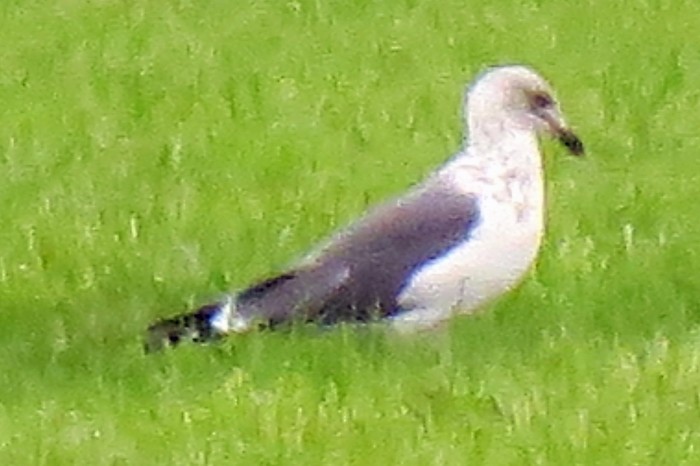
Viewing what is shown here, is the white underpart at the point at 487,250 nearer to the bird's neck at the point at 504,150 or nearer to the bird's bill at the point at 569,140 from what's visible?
the bird's neck at the point at 504,150

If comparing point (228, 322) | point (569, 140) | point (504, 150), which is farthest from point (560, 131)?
point (228, 322)

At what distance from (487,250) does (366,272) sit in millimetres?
417

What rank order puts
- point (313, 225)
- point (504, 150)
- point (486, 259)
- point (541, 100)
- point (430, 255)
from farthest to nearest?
1. point (313, 225)
2. point (541, 100)
3. point (504, 150)
4. point (430, 255)
5. point (486, 259)

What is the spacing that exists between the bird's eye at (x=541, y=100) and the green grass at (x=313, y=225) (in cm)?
64

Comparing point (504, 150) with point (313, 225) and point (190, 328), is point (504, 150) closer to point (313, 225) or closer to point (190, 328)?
point (190, 328)

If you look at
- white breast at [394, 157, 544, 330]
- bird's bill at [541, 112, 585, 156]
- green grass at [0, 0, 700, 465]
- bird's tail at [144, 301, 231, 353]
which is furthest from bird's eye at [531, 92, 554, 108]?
bird's tail at [144, 301, 231, 353]

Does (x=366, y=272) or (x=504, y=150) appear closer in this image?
(x=366, y=272)

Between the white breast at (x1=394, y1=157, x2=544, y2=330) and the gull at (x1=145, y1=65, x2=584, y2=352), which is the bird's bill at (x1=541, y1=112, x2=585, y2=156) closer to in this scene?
the gull at (x1=145, y1=65, x2=584, y2=352)

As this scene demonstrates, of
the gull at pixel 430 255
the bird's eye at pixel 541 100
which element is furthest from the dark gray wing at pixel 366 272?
the bird's eye at pixel 541 100

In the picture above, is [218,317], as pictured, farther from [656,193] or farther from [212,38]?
[212,38]

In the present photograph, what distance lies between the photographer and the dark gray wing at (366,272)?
7.89m

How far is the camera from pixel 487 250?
303 inches

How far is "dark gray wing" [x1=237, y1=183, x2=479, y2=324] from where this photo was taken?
7.89m

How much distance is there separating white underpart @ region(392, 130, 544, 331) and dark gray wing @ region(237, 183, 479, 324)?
0.17 ft
